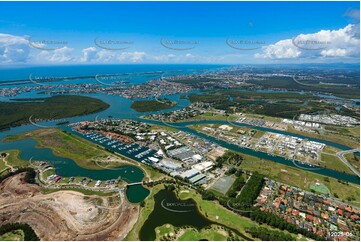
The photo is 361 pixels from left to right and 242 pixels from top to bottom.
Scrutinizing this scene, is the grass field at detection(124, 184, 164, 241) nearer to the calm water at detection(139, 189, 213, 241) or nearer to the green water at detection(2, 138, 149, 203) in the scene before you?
the calm water at detection(139, 189, 213, 241)

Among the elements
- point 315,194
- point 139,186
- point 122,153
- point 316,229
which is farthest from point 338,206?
point 122,153

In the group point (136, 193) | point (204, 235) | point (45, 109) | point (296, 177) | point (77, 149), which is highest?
point (45, 109)

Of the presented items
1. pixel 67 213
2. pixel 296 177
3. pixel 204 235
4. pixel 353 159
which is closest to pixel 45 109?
pixel 67 213

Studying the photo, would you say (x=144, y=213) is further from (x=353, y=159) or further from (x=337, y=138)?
(x=337, y=138)

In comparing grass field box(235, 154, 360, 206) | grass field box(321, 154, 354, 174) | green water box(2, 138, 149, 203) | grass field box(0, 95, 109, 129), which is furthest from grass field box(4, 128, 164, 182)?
grass field box(321, 154, 354, 174)

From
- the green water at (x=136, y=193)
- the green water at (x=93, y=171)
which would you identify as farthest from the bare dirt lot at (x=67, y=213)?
the green water at (x=93, y=171)

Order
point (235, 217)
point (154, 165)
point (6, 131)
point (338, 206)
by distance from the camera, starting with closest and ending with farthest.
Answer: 1. point (235, 217)
2. point (338, 206)
3. point (154, 165)
4. point (6, 131)

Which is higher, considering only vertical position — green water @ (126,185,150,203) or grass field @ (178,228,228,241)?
green water @ (126,185,150,203)

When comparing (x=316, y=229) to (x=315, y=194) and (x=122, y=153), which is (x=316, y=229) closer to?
(x=315, y=194)

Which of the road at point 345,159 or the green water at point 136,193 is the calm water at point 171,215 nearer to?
the green water at point 136,193
